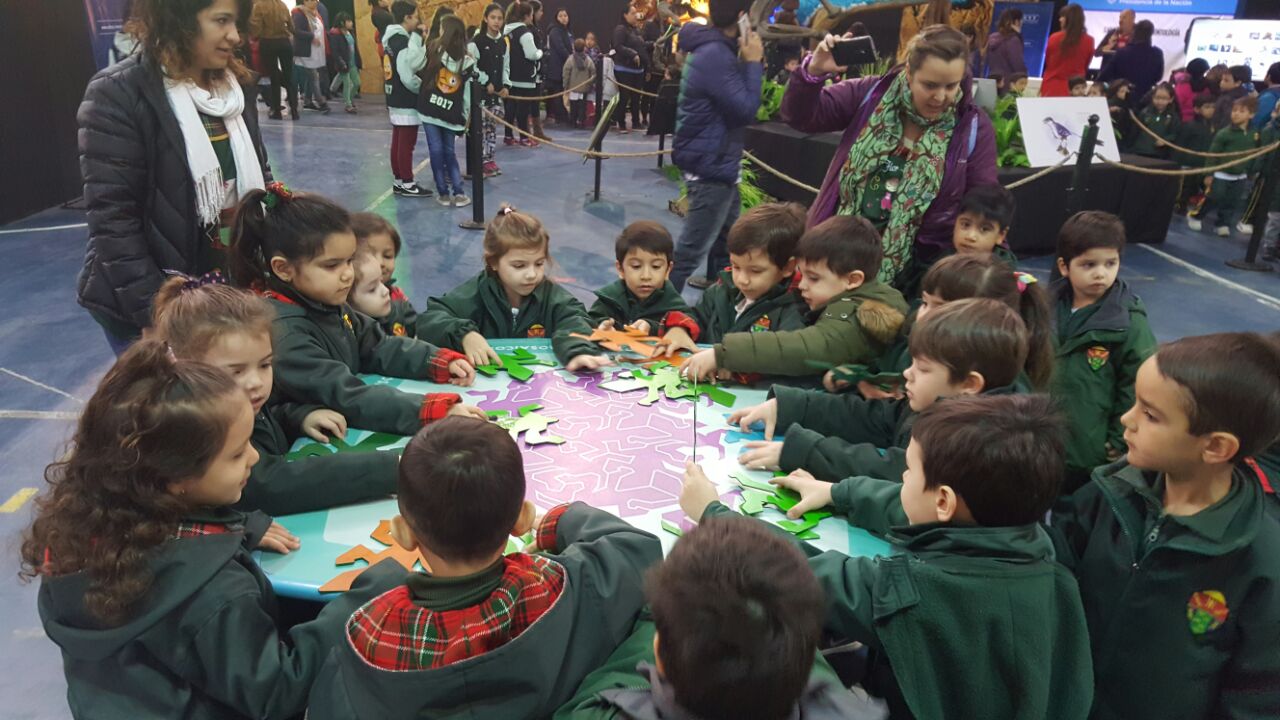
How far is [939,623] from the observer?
1.47m

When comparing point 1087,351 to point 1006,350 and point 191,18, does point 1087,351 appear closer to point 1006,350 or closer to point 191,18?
point 1006,350

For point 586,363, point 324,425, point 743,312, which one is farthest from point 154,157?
point 743,312

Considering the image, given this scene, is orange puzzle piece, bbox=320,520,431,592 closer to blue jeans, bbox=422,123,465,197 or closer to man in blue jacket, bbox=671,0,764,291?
man in blue jacket, bbox=671,0,764,291

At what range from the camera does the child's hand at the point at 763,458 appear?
2119mm

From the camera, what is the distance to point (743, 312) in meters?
2.96

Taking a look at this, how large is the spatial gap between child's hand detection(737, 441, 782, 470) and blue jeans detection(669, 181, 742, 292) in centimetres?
302

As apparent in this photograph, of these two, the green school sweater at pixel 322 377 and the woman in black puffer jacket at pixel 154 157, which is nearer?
the green school sweater at pixel 322 377

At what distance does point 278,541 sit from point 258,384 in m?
0.46

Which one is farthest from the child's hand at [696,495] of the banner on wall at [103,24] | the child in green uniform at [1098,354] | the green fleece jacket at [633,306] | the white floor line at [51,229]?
the banner on wall at [103,24]

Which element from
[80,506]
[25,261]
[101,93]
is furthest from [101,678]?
[25,261]

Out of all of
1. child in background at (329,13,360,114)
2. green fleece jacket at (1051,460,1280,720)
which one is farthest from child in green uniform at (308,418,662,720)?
child in background at (329,13,360,114)

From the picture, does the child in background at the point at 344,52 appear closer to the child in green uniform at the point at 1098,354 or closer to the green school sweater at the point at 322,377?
the green school sweater at the point at 322,377

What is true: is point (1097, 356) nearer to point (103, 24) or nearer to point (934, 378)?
point (934, 378)

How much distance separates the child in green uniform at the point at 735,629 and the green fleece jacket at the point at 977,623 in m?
0.31
